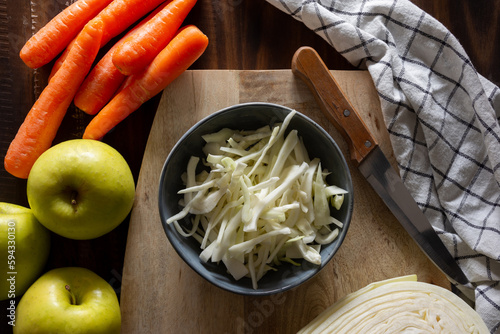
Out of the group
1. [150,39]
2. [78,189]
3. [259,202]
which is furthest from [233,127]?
[78,189]

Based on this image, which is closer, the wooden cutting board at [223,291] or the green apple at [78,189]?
the green apple at [78,189]

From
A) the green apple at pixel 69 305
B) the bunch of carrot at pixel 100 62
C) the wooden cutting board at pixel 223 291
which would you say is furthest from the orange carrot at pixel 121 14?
the green apple at pixel 69 305

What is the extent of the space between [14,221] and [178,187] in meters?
0.55

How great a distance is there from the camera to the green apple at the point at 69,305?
1484 mm

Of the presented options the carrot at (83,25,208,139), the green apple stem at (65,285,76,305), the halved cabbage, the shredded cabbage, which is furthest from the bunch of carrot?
the halved cabbage

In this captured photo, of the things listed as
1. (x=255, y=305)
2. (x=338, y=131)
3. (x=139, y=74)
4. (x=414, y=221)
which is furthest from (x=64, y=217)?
(x=414, y=221)

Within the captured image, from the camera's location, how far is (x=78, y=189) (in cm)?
155

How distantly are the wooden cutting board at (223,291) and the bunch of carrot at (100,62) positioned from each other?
10cm

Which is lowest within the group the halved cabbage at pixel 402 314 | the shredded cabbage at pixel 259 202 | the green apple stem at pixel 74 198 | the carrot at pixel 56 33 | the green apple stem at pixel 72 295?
the green apple stem at pixel 72 295

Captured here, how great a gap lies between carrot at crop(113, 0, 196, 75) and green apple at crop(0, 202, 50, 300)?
619 mm

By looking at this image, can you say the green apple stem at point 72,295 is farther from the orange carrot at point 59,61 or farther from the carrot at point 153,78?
the orange carrot at point 59,61

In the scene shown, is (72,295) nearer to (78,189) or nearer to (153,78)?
(78,189)

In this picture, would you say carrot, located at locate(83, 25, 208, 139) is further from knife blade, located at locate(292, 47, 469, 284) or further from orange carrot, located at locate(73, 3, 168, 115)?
knife blade, located at locate(292, 47, 469, 284)

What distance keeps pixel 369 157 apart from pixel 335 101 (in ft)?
0.75
